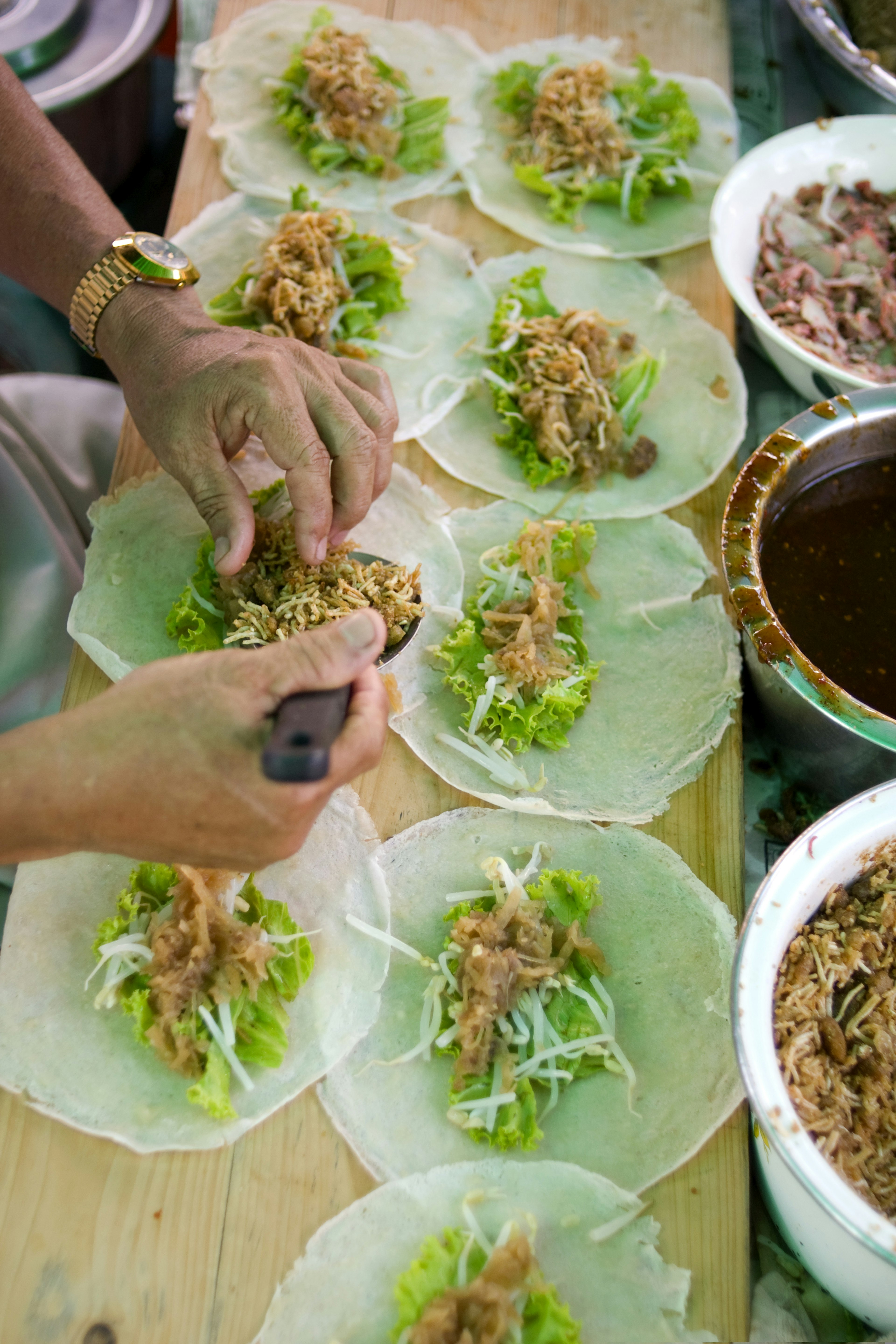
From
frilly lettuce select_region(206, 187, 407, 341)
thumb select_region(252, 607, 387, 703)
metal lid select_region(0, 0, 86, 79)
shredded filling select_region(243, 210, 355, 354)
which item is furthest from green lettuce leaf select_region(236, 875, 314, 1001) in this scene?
metal lid select_region(0, 0, 86, 79)

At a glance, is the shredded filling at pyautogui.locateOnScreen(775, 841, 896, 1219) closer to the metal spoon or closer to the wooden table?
the wooden table

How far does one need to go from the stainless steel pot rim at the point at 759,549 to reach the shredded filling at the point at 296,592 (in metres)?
0.76

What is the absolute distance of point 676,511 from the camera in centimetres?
281

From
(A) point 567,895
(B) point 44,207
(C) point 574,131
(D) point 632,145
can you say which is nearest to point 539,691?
(A) point 567,895

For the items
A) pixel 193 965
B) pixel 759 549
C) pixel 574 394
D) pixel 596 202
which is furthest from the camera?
pixel 596 202

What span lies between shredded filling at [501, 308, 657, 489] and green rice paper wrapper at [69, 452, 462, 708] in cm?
40

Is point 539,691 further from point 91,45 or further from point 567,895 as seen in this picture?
point 91,45

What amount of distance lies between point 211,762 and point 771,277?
2.45 metres

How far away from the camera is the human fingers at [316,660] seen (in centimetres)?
164

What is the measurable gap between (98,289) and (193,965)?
5.56 ft

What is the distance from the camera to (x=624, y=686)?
8.19 feet

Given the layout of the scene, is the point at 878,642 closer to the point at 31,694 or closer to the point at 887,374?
the point at 887,374

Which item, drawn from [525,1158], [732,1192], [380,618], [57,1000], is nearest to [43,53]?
[380,618]

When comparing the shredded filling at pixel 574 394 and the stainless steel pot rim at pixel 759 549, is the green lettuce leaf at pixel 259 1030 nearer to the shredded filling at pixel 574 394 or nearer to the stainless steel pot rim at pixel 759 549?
the stainless steel pot rim at pixel 759 549
